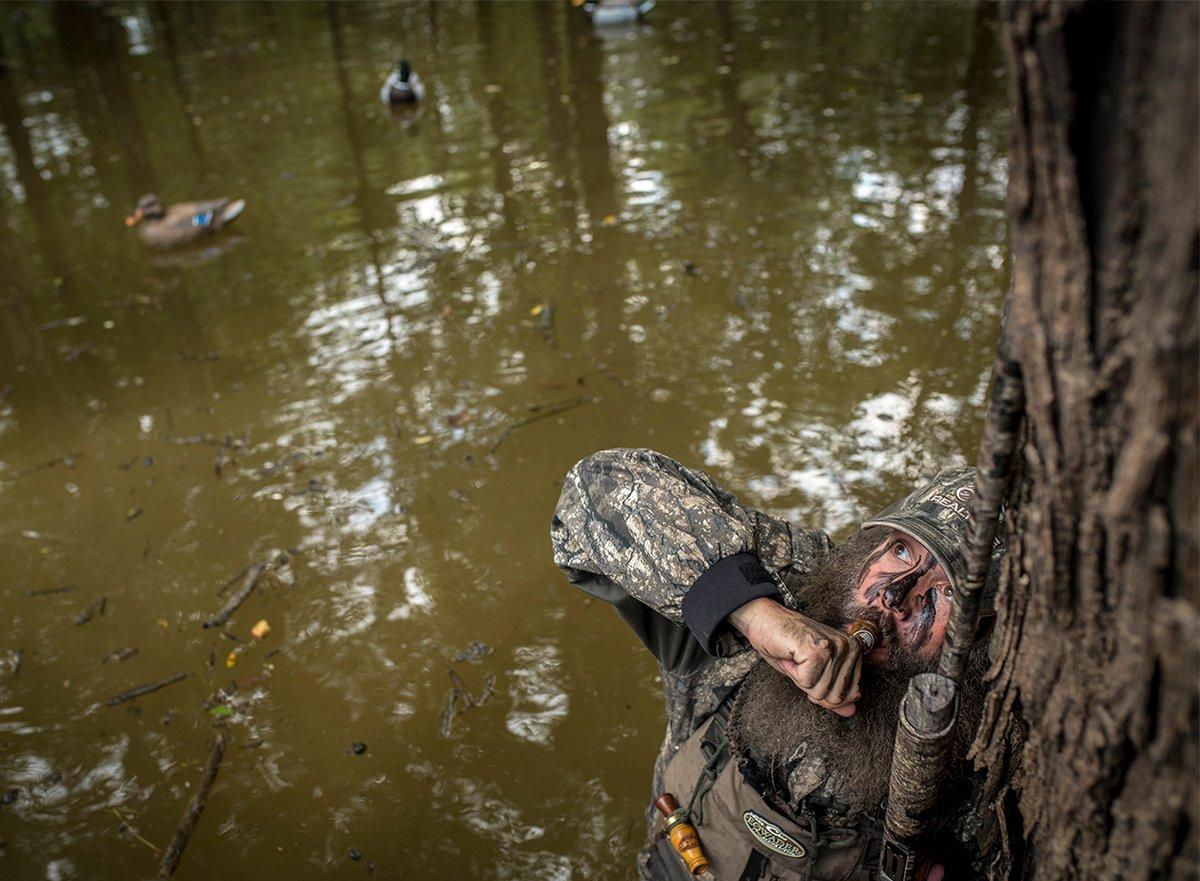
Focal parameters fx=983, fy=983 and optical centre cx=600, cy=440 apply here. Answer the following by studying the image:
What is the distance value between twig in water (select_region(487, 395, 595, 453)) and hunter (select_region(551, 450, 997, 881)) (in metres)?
2.92

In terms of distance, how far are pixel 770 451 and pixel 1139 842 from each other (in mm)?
3901

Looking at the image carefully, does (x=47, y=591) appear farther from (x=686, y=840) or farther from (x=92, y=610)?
(x=686, y=840)

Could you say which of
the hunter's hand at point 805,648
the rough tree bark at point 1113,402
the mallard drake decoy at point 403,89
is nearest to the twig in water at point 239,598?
the hunter's hand at point 805,648

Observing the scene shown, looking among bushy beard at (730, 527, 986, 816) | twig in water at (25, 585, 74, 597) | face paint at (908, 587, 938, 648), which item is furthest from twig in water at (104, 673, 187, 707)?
face paint at (908, 587, 938, 648)

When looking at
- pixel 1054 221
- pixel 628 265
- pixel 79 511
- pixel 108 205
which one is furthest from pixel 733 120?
pixel 1054 221

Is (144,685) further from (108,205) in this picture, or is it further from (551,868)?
(108,205)

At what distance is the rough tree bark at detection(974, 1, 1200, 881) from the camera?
1.14 m

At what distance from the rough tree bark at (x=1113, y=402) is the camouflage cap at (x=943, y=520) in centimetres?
93

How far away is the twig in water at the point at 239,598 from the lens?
4527 millimetres

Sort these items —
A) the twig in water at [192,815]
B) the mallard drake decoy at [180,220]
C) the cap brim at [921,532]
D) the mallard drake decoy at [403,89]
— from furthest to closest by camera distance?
the mallard drake decoy at [403,89] < the mallard drake decoy at [180,220] < the twig in water at [192,815] < the cap brim at [921,532]

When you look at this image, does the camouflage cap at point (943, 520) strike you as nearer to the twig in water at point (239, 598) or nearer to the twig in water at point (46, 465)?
the twig in water at point (239, 598)

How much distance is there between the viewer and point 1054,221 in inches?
50.4

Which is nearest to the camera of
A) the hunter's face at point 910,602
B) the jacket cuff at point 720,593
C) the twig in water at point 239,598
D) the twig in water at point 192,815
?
the jacket cuff at point 720,593

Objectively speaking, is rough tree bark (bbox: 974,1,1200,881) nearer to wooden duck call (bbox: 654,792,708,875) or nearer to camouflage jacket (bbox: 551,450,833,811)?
camouflage jacket (bbox: 551,450,833,811)
